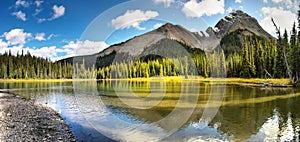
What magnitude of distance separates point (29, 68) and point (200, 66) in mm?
99062

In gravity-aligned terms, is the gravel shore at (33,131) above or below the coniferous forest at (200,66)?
below

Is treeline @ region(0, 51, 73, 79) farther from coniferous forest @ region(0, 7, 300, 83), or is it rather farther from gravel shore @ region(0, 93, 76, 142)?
gravel shore @ region(0, 93, 76, 142)

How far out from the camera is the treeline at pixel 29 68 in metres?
137

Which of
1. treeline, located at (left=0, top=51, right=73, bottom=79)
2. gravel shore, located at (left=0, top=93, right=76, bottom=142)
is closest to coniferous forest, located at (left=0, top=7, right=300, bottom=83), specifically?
treeline, located at (left=0, top=51, right=73, bottom=79)

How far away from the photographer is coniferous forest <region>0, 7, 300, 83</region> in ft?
Answer: 225

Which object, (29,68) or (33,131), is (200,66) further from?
(33,131)

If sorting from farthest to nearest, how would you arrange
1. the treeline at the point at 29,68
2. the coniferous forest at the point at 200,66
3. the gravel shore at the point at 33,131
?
the treeline at the point at 29,68, the coniferous forest at the point at 200,66, the gravel shore at the point at 33,131

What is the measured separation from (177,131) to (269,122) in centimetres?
753

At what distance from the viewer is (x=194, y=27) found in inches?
833

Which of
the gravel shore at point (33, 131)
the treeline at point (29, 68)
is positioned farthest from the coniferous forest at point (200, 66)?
the gravel shore at point (33, 131)

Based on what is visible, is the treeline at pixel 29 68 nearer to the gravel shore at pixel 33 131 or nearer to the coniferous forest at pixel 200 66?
the coniferous forest at pixel 200 66

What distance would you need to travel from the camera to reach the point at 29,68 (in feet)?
469

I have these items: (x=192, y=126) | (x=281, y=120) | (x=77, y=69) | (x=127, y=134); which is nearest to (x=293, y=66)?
(x=281, y=120)

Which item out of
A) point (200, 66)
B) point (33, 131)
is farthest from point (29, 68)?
point (33, 131)
